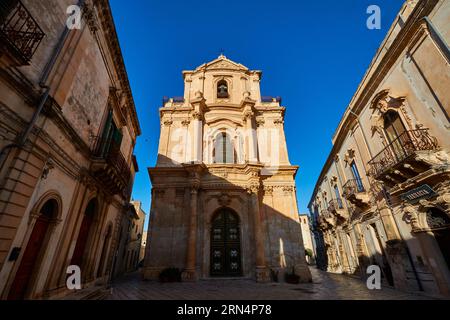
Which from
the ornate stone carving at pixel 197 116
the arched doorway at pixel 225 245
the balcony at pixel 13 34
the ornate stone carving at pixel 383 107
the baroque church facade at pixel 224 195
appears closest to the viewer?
the balcony at pixel 13 34

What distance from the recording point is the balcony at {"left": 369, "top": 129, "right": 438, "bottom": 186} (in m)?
6.75

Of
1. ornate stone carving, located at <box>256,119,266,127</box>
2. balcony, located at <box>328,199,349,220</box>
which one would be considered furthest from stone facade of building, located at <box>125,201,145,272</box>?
balcony, located at <box>328,199,349,220</box>

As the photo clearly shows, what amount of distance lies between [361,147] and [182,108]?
1221cm

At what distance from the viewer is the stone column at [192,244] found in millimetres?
10109

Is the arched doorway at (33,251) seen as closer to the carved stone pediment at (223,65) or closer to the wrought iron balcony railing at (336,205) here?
the carved stone pediment at (223,65)

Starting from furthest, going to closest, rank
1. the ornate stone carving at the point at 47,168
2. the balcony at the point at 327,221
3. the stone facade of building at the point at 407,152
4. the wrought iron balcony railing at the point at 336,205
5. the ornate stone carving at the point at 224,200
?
the balcony at the point at 327,221 < the wrought iron balcony railing at the point at 336,205 < the ornate stone carving at the point at 224,200 < the stone facade of building at the point at 407,152 < the ornate stone carving at the point at 47,168

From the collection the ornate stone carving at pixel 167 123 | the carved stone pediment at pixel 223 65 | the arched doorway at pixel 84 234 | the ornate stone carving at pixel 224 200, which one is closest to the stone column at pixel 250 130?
the ornate stone carving at pixel 224 200

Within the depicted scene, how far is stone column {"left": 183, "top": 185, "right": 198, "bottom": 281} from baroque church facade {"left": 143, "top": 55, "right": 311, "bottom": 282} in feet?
0.15

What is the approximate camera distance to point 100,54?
28.9 feet

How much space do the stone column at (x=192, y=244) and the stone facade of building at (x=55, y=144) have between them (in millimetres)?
3951

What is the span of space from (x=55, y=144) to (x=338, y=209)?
55.7 feet

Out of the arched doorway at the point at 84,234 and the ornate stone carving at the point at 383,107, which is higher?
the ornate stone carving at the point at 383,107
